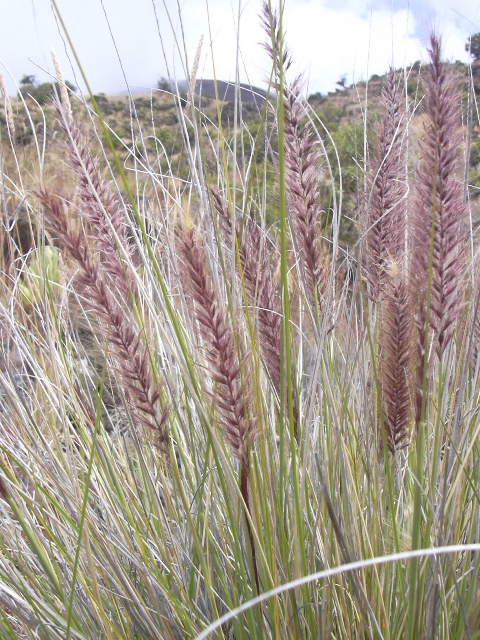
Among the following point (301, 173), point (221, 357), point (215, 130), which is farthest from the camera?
point (215, 130)

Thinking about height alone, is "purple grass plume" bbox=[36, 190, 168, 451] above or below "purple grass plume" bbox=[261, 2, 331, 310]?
below

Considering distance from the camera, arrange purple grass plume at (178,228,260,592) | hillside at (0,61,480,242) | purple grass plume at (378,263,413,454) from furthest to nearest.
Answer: hillside at (0,61,480,242) → purple grass plume at (378,263,413,454) → purple grass plume at (178,228,260,592)

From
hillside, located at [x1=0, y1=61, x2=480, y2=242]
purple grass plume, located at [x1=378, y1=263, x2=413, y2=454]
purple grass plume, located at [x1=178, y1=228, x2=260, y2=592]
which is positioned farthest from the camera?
hillside, located at [x1=0, y1=61, x2=480, y2=242]

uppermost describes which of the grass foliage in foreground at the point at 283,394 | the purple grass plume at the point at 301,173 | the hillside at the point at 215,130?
the hillside at the point at 215,130

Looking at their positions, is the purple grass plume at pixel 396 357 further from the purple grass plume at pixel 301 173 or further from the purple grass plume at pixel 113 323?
the purple grass plume at pixel 113 323

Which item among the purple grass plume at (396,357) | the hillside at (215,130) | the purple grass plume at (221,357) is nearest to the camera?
the purple grass plume at (221,357)

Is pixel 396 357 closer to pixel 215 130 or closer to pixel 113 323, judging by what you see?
pixel 113 323

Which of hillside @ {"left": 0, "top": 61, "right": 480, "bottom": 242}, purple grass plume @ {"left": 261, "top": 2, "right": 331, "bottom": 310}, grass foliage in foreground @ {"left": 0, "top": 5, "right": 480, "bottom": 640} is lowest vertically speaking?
grass foliage in foreground @ {"left": 0, "top": 5, "right": 480, "bottom": 640}

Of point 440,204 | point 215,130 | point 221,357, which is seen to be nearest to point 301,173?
point 440,204

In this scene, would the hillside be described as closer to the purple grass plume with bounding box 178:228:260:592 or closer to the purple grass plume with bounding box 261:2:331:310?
the purple grass plume with bounding box 261:2:331:310

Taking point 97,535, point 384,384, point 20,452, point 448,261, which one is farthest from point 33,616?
point 448,261

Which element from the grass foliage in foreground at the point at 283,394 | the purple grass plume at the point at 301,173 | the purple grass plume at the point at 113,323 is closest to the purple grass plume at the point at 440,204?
the grass foliage in foreground at the point at 283,394

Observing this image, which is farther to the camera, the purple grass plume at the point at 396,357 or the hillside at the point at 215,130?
the hillside at the point at 215,130

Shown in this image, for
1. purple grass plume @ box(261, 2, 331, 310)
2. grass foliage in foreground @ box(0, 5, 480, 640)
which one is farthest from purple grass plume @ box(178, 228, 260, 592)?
purple grass plume @ box(261, 2, 331, 310)
